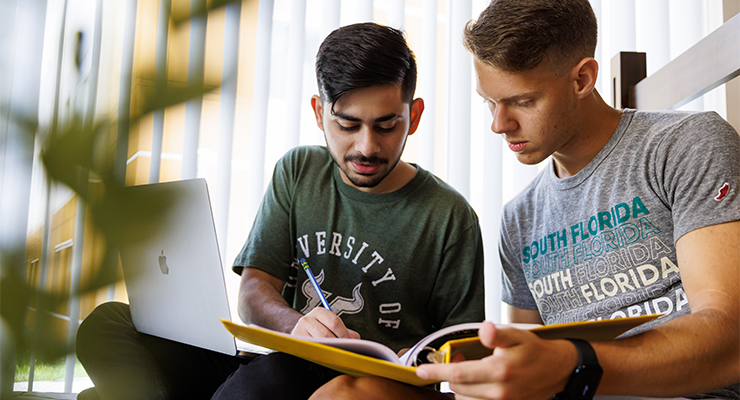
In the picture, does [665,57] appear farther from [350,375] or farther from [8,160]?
[8,160]

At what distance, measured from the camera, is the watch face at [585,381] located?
0.55m

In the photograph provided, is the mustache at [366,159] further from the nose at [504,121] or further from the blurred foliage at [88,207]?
the blurred foliage at [88,207]

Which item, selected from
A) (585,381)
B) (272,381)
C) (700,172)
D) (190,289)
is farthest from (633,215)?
(190,289)

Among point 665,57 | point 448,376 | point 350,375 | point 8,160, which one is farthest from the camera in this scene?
point 665,57

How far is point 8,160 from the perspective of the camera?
19 cm

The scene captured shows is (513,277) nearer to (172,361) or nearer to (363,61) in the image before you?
(363,61)

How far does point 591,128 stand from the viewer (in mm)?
1067

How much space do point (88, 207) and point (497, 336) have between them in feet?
1.33

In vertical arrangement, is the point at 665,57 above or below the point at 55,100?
above

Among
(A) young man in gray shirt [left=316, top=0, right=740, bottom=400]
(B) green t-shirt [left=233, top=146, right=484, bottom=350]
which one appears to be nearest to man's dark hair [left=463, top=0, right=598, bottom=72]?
(A) young man in gray shirt [left=316, top=0, right=740, bottom=400]

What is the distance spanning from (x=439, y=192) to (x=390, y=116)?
25cm

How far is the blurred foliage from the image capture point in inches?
7.1

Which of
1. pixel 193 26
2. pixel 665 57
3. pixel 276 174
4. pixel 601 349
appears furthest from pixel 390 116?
pixel 665 57

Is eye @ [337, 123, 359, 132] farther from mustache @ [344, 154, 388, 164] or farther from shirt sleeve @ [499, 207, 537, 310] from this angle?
shirt sleeve @ [499, 207, 537, 310]
